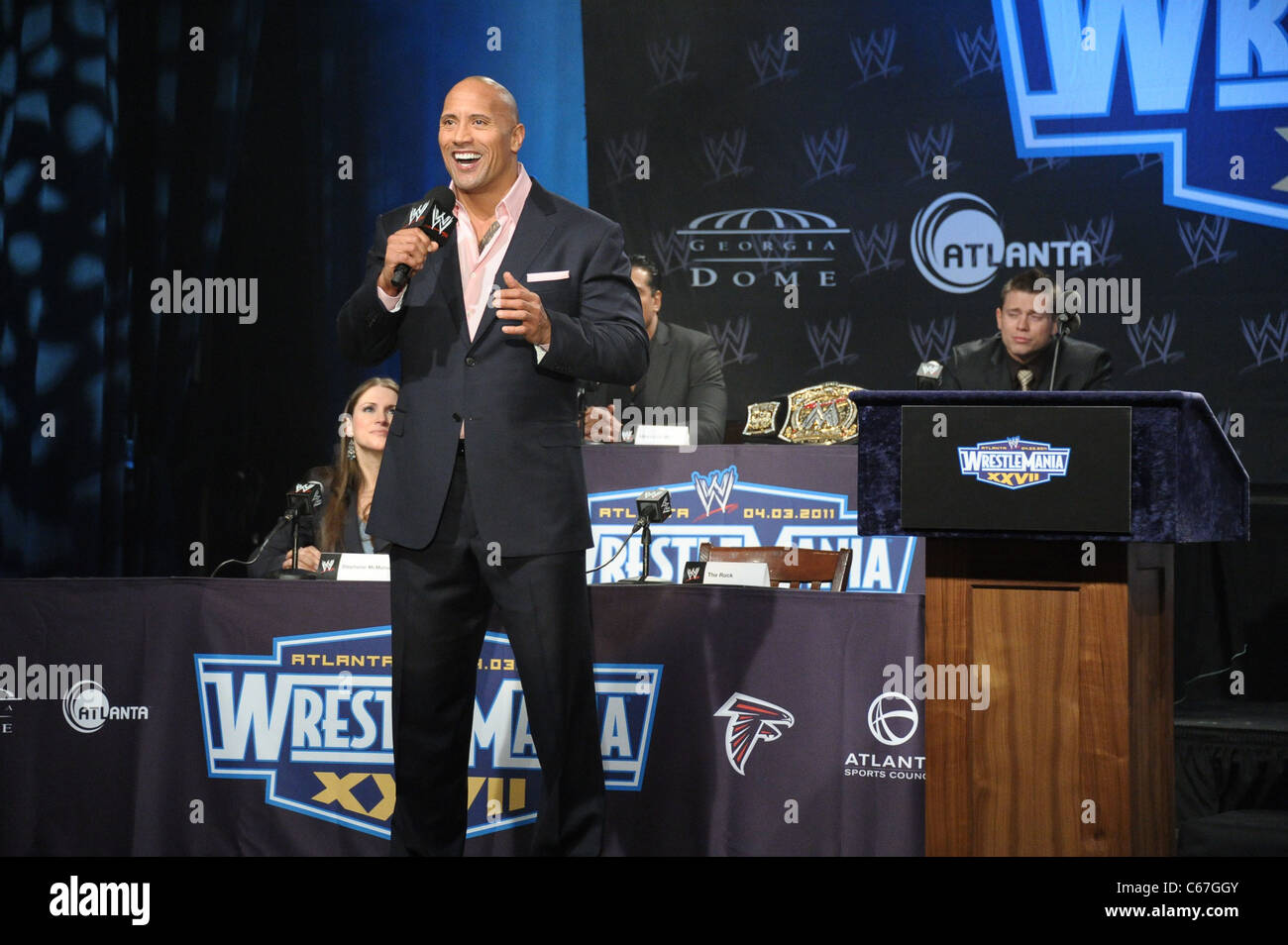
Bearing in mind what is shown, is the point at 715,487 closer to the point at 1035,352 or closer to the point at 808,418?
the point at 808,418

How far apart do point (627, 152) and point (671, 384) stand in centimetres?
141

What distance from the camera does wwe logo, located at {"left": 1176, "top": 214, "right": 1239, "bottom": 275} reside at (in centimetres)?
593

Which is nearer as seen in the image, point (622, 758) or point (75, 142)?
point (622, 758)

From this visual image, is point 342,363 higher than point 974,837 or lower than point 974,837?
higher

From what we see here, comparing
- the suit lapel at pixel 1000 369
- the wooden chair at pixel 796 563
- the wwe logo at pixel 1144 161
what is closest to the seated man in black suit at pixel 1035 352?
the suit lapel at pixel 1000 369

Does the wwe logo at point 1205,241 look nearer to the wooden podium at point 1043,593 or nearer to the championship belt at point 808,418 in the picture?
the championship belt at point 808,418

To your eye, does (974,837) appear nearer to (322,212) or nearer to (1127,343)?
(1127,343)

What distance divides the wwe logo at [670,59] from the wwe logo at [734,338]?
1301 mm

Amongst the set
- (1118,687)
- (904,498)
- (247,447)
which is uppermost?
(247,447)

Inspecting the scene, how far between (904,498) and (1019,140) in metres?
4.39

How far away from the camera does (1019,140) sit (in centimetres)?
620

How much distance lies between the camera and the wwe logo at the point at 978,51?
6223mm

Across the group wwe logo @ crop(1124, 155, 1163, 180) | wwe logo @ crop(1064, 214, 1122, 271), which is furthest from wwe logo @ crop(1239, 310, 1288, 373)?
wwe logo @ crop(1124, 155, 1163, 180)

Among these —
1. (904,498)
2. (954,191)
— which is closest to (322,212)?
(954,191)
